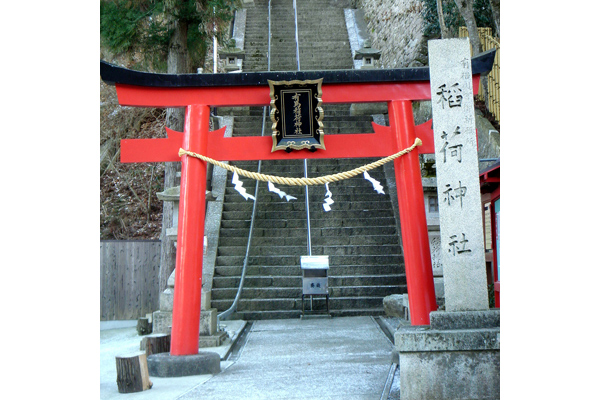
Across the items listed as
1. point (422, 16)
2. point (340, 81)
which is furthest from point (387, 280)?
point (422, 16)

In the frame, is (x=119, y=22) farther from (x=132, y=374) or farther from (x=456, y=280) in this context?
(x=456, y=280)

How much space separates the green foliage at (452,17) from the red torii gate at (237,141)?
567 centimetres

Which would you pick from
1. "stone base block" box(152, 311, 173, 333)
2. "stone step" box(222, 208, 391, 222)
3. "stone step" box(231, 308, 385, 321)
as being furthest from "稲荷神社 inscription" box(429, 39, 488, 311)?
A: "stone step" box(222, 208, 391, 222)

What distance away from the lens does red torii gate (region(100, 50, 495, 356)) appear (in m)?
5.90

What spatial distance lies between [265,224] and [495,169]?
220 inches

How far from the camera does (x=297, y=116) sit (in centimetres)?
625

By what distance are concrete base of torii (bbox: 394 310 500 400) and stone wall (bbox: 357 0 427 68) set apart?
1047 centimetres

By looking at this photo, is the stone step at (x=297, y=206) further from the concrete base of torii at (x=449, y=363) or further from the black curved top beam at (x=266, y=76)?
the concrete base of torii at (x=449, y=363)

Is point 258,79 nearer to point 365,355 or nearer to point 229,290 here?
point 365,355

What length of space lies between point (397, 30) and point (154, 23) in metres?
8.85

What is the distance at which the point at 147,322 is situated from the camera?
29.4ft

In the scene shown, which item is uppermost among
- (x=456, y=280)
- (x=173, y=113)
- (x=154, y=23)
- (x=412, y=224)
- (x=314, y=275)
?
(x=154, y=23)

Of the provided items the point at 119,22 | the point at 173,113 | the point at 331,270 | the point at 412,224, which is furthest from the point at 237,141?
the point at 331,270

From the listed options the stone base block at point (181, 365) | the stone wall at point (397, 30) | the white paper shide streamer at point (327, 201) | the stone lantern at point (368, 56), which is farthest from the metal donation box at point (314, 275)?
the stone wall at point (397, 30)
